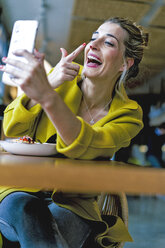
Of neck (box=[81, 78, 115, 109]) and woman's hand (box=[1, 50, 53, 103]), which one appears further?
neck (box=[81, 78, 115, 109])

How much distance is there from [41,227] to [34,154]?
20 cm

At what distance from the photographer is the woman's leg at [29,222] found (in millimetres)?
696

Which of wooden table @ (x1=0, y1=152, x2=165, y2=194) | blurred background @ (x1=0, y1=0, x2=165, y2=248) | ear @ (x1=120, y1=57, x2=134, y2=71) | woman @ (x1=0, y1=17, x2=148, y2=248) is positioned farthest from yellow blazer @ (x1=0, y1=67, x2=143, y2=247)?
blurred background @ (x1=0, y1=0, x2=165, y2=248)

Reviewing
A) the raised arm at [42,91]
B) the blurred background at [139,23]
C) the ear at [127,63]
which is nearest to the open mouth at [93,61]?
the ear at [127,63]

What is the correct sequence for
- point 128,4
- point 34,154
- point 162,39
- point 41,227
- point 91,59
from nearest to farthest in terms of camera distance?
point 41,227 → point 34,154 → point 91,59 → point 128,4 → point 162,39

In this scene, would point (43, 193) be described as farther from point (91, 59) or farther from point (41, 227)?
point (91, 59)

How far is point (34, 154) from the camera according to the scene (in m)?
0.81

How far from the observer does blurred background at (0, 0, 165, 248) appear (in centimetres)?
330

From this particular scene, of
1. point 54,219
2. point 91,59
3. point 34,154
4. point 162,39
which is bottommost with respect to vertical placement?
point 162,39

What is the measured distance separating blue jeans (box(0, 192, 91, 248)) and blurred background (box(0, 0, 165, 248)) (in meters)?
1.68

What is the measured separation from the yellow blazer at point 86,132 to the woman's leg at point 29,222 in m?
0.04

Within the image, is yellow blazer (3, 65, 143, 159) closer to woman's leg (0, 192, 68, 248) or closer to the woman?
the woman

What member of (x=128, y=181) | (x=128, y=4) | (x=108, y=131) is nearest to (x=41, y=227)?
(x=108, y=131)

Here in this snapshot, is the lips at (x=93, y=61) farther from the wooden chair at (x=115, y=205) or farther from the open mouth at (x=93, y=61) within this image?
the wooden chair at (x=115, y=205)
